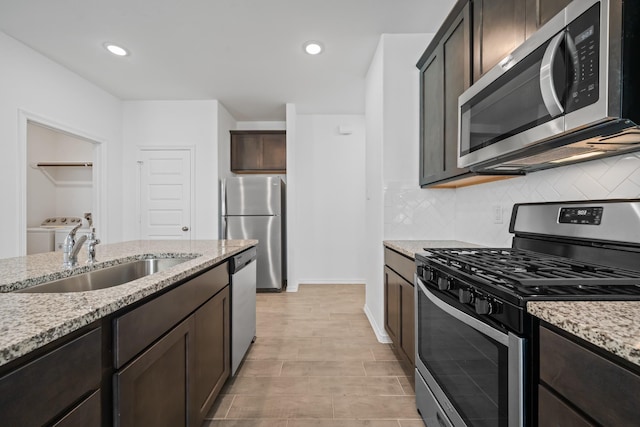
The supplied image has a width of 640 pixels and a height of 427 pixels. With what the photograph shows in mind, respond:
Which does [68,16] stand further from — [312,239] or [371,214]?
[312,239]

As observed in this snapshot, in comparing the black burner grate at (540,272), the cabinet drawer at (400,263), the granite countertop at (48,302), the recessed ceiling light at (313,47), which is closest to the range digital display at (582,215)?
the black burner grate at (540,272)

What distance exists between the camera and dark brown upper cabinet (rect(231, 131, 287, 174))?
493 centimetres

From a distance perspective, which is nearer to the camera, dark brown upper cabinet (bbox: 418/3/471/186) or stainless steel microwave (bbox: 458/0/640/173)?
stainless steel microwave (bbox: 458/0/640/173)

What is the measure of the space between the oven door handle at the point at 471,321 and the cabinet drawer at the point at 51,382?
42.8 inches

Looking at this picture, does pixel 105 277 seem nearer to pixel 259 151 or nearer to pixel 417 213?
pixel 417 213

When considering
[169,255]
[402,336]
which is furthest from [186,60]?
[402,336]

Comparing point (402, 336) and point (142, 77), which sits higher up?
point (142, 77)

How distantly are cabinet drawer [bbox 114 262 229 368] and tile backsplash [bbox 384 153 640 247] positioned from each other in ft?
→ 5.61

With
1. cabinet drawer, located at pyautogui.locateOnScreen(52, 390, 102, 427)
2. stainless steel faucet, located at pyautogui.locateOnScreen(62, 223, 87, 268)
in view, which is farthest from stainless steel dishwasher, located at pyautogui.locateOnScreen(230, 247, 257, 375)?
cabinet drawer, located at pyautogui.locateOnScreen(52, 390, 102, 427)

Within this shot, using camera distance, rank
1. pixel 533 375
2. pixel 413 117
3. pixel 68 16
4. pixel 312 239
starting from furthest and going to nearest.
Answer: pixel 312 239 < pixel 413 117 < pixel 68 16 < pixel 533 375

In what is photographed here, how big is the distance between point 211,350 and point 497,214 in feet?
6.32

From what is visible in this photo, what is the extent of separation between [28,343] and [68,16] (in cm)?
308

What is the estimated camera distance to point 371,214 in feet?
10.5

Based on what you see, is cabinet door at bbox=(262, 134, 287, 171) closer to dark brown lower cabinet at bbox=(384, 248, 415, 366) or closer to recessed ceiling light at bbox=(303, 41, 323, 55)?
recessed ceiling light at bbox=(303, 41, 323, 55)
